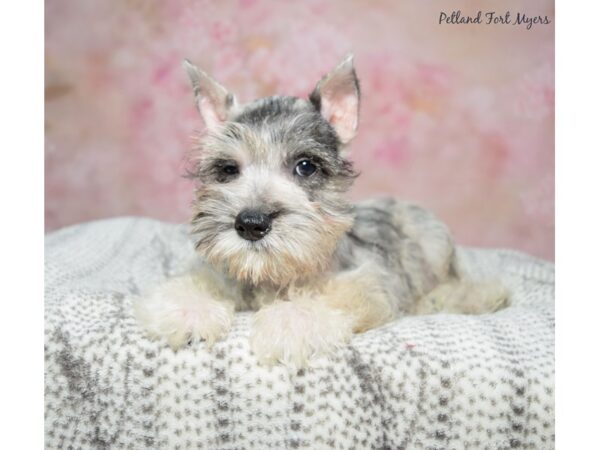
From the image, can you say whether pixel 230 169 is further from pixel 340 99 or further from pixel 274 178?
pixel 340 99

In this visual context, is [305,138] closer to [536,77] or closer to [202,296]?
[202,296]

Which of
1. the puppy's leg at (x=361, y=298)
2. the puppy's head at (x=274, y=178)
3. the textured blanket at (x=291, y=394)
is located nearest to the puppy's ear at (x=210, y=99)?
the puppy's head at (x=274, y=178)

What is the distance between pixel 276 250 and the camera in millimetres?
2363

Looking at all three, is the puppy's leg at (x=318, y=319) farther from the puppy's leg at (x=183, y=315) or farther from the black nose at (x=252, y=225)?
the black nose at (x=252, y=225)

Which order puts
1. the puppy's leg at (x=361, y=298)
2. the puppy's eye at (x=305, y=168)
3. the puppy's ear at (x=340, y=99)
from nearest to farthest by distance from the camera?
the puppy's leg at (x=361, y=298) < the puppy's eye at (x=305, y=168) < the puppy's ear at (x=340, y=99)

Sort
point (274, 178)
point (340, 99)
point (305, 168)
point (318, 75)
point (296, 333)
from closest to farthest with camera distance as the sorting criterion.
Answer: point (296, 333) < point (274, 178) < point (305, 168) < point (340, 99) < point (318, 75)

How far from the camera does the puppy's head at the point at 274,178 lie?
93.9 inches

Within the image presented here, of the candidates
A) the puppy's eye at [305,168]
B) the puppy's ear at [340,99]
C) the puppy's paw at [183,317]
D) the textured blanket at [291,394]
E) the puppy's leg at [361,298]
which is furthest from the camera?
the puppy's ear at [340,99]

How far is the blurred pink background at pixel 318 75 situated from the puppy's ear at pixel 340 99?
18.4 inches

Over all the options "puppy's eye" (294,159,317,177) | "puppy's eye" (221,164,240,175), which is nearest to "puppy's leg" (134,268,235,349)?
"puppy's eye" (221,164,240,175)

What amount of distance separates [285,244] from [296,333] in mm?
371

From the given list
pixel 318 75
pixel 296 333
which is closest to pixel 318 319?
pixel 296 333

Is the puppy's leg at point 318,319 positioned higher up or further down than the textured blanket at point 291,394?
higher up
